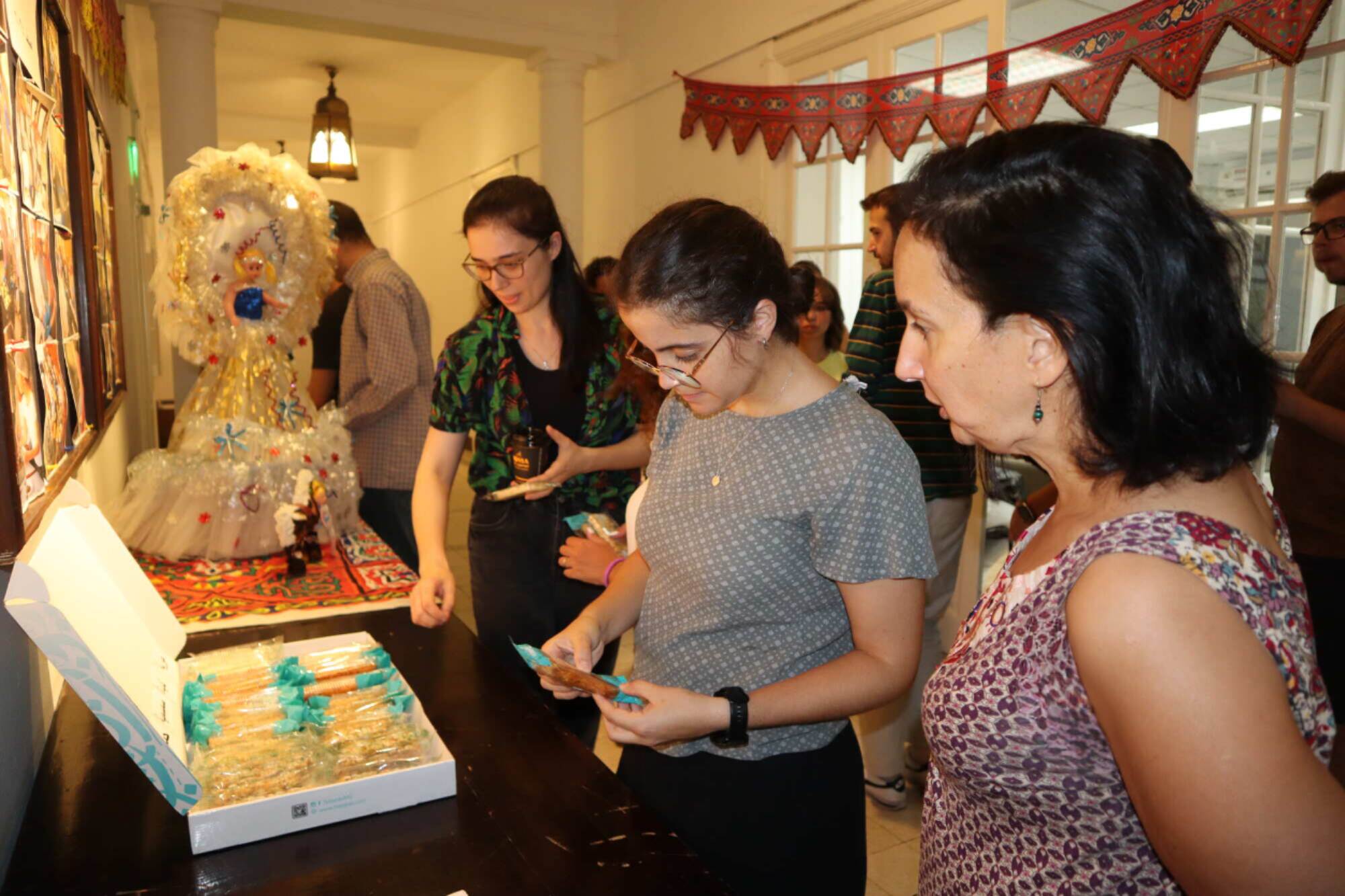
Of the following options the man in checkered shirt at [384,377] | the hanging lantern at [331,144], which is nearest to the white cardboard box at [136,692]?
the man in checkered shirt at [384,377]

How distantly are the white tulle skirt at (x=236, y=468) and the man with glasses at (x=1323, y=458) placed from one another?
232cm

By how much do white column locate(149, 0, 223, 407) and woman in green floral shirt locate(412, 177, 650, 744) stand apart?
3058 millimetres

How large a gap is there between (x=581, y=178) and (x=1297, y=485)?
13.9 ft

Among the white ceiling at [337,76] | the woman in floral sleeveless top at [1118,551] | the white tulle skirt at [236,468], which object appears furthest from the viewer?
the white ceiling at [337,76]

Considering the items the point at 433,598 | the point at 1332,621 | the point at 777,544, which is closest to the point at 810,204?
the point at 1332,621

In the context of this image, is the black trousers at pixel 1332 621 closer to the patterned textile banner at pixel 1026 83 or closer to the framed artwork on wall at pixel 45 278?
the patterned textile banner at pixel 1026 83

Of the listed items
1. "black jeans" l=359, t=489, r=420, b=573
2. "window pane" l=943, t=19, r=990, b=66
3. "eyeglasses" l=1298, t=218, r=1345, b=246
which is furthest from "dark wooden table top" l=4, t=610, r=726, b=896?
"window pane" l=943, t=19, r=990, b=66

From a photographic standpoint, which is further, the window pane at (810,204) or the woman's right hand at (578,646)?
the window pane at (810,204)

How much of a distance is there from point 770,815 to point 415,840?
0.47 m

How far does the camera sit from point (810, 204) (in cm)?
426

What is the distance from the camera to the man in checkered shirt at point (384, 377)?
2.98 meters

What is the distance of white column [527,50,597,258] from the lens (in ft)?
17.5

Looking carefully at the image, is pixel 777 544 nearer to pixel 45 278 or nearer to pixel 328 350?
pixel 45 278

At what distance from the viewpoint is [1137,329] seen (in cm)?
69
